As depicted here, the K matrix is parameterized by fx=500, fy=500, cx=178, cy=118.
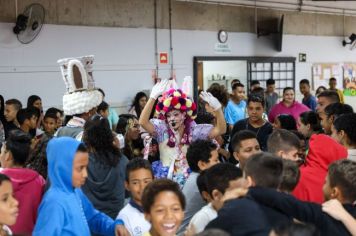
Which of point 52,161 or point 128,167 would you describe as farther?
point 128,167

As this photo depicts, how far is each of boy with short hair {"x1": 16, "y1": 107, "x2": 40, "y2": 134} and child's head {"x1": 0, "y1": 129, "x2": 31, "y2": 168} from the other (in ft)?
7.25

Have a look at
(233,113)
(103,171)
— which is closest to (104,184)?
(103,171)

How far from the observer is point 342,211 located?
2.15 metres

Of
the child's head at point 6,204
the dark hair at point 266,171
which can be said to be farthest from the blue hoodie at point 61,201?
the dark hair at point 266,171

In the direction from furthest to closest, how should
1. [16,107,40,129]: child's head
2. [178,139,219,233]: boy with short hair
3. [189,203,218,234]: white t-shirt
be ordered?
[16,107,40,129]: child's head
[178,139,219,233]: boy with short hair
[189,203,218,234]: white t-shirt

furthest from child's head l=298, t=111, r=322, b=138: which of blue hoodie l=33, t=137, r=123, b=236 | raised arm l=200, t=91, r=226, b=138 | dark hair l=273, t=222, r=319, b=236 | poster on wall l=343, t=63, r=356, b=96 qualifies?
poster on wall l=343, t=63, r=356, b=96

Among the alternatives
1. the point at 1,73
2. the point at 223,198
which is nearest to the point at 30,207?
the point at 223,198

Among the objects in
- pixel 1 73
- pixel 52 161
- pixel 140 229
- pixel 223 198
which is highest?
pixel 1 73

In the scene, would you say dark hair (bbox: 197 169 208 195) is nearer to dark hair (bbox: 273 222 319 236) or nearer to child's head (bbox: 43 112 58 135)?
dark hair (bbox: 273 222 319 236)

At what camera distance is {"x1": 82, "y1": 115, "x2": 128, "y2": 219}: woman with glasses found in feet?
10.9

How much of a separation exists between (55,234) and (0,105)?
3.96 m

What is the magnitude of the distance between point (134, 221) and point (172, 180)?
0.31 metres

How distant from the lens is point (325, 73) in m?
12.3

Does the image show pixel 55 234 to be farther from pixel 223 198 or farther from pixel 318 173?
pixel 318 173
